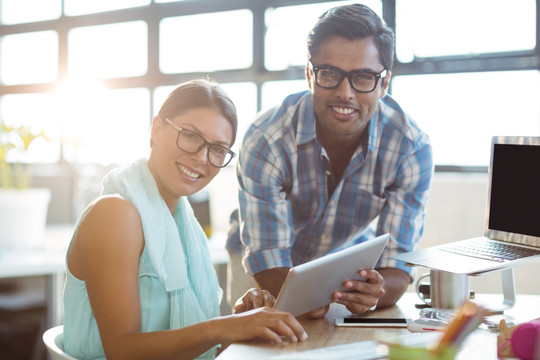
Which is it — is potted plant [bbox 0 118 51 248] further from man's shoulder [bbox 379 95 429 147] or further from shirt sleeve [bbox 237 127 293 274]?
man's shoulder [bbox 379 95 429 147]

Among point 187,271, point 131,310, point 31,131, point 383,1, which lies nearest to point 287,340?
point 131,310

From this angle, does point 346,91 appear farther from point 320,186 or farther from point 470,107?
point 470,107

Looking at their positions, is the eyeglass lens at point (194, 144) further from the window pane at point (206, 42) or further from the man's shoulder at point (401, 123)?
the window pane at point (206, 42)

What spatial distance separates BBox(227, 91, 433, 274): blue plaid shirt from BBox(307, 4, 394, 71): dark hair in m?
0.23

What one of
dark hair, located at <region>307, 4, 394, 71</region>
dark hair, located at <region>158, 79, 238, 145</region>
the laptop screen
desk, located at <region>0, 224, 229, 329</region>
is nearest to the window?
desk, located at <region>0, 224, 229, 329</region>

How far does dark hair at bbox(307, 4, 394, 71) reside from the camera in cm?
176

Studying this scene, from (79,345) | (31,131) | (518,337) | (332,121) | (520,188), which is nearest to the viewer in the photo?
(518,337)

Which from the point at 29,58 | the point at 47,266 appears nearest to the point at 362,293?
the point at 47,266

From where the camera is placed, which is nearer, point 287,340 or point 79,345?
point 287,340

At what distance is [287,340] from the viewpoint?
1.16 m

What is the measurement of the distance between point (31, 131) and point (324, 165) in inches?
67.4

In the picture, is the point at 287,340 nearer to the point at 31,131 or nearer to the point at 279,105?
the point at 279,105

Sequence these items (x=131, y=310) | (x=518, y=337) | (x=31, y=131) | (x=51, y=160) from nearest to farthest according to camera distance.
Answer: (x=518, y=337), (x=131, y=310), (x=31, y=131), (x=51, y=160)

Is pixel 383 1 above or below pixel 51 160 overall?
above
